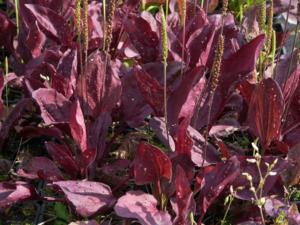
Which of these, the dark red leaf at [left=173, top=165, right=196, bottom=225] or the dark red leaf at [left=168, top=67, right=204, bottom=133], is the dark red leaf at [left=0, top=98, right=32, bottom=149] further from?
the dark red leaf at [left=173, top=165, right=196, bottom=225]

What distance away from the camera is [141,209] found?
1.80 metres

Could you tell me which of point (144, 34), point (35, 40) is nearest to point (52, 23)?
point (35, 40)

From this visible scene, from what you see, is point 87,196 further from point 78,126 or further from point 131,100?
point 131,100

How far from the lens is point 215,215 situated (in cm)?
202

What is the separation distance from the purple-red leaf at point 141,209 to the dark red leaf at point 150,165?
51mm

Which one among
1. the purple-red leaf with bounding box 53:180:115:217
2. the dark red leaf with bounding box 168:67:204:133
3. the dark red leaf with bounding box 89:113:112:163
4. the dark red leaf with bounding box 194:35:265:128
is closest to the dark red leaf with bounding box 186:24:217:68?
the dark red leaf with bounding box 194:35:265:128

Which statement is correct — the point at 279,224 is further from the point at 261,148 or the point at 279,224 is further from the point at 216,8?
the point at 216,8

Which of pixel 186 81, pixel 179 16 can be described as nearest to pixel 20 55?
pixel 179 16

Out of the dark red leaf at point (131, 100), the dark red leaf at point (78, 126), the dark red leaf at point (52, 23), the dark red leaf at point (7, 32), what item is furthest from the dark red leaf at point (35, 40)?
the dark red leaf at point (78, 126)

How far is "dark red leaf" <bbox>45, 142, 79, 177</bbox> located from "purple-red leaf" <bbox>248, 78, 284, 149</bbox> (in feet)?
1.94

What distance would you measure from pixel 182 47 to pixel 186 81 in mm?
176

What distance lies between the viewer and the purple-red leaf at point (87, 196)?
70.9 inches

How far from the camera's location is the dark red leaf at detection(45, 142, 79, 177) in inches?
76.0

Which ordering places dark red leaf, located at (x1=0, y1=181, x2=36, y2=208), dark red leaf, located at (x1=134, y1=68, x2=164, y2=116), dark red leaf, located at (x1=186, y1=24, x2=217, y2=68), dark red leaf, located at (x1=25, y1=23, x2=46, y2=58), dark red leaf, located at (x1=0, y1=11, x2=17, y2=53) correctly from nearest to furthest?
dark red leaf, located at (x1=0, y1=181, x2=36, y2=208)
dark red leaf, located at (x1=134, y1=68, x2=164, y2=116)
dark red leaf, located at (x1=186, y1=24, x2=217, y2=68)
dark red leaf, located at (x1=25, y1=23, x2=46, y2=58)
dark red leaf, located at (x1=0, y1=11, x2=17, y2=53)
